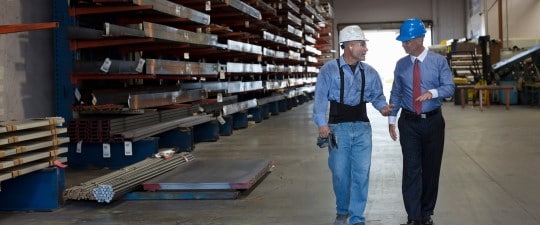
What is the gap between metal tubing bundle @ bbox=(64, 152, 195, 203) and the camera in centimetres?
547

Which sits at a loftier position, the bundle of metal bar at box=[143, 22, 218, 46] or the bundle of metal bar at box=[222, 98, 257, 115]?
the bundle of metal bar at box=[143, 22, 218, 46]

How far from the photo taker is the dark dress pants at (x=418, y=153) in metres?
4.55

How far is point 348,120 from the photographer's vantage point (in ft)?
14.9

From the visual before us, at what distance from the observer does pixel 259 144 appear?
10.3m

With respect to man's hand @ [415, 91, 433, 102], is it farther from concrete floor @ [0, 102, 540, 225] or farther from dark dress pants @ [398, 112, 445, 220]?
concrete floor @ [0, 102, 540, 225]

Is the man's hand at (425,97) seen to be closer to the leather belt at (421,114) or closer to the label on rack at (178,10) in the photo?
the leather belt at (421,114)

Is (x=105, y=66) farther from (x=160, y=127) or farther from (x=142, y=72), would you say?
(x=160, y=127)

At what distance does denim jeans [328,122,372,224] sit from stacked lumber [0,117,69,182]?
2.46 metres

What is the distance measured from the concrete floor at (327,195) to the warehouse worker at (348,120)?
0.42 metres

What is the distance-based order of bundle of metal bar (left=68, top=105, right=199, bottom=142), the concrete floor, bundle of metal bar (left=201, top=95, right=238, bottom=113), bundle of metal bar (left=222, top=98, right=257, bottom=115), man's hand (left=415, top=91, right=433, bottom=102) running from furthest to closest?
1. bundle of metal bar (left=222, top=98, right=257, bottom=115)
2. bundle of metal bar (left=201, top=95, right=238, bottom=113)
3. bundle of metal bar (left=68, top=105, right=199, bottom=142)
4. the concrete floor
5. man's hand (left=415, top=91, right=433, bottom=102)

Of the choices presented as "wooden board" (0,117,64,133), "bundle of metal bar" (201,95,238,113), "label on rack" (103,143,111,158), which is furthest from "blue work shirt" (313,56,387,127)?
"bundle of metal bar" (201,95,238,113)

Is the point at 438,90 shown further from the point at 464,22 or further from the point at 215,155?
the point at 464,22

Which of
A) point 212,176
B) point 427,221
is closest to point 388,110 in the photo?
point 427,221

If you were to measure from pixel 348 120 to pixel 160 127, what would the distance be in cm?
424
